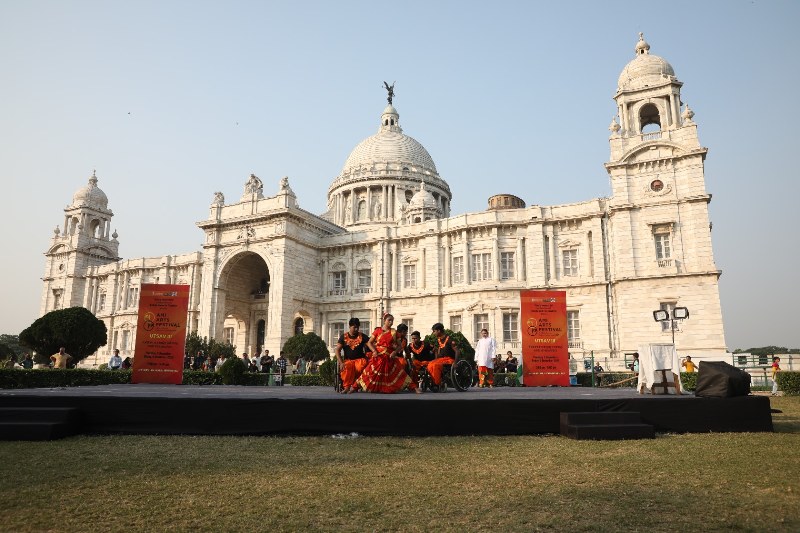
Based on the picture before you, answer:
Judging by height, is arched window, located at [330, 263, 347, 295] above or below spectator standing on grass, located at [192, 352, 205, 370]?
above

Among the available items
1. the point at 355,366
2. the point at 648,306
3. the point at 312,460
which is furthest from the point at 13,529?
the point at 648,306

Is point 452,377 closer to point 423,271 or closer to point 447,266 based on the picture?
point 447,266

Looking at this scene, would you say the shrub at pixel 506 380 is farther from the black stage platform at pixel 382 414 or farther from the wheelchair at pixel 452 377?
the black stage platform at pixel 382 414

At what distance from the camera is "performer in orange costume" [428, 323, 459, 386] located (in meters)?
12.2

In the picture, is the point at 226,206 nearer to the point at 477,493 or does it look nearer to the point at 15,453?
the point at 15,453

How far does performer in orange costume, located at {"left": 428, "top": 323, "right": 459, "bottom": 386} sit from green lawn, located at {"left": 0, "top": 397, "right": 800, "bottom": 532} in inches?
147

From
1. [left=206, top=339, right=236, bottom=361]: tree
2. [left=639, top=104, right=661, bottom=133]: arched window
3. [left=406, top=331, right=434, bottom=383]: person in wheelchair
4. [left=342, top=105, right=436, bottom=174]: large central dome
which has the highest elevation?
→ [left=342, top=105, right=436, bottom=174]: large central dome

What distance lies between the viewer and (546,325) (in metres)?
16.9

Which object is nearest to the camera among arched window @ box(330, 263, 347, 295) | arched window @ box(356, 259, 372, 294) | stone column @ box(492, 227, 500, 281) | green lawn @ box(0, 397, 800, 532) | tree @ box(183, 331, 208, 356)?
Result: green lawn @ box(0, 397, 800, 532)

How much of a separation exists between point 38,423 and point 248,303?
37.7 metres

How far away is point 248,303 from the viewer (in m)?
45.2

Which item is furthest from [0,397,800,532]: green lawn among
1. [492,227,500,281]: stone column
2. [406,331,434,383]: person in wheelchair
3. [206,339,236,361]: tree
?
[206,339,236,361]: tree

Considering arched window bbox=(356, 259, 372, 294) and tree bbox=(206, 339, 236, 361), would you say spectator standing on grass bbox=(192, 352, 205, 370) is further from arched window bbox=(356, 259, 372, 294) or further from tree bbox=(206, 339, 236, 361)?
arched window bbox=(356, 259, 372, 294)

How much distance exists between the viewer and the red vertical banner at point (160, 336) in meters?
17.1
